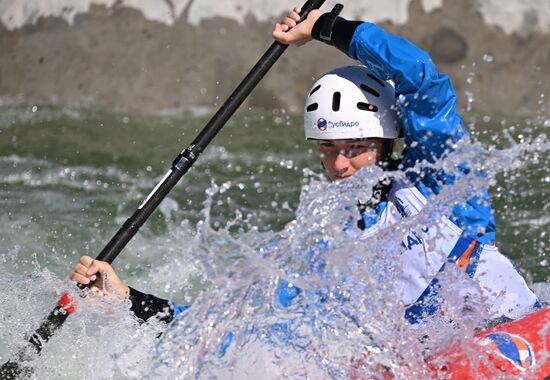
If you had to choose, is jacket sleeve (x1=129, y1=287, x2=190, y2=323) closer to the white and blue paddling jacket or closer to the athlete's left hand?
→ the white and blue paddling jacket

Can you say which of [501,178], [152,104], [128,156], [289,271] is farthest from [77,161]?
[289,271]

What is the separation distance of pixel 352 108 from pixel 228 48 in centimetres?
532

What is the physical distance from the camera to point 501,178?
696 cm

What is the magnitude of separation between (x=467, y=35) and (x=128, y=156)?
10.5 feet

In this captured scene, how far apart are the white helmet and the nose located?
0.07 metres

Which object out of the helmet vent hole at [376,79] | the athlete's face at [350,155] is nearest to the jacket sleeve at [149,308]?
the athlete's face at [350,155]

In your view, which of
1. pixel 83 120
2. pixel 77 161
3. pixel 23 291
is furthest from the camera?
pixel 83 120

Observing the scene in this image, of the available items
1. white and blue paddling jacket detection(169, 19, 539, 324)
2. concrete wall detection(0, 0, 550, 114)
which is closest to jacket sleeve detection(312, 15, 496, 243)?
white and blue paddling jacket detection(169, 19, 539, 324)

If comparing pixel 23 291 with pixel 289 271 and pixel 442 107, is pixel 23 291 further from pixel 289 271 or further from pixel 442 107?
pixel 442 107

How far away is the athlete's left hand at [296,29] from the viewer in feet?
12.7

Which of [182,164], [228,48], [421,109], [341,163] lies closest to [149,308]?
[182,164]

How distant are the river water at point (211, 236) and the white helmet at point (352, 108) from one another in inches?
7.6

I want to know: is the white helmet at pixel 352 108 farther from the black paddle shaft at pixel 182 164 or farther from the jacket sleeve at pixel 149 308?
the jacket sleeve at pixel 149 308

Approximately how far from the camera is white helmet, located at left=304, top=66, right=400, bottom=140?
3621 millimetres
